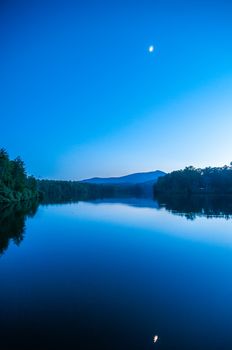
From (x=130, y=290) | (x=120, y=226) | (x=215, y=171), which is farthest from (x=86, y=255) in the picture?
(x=215, y=171)

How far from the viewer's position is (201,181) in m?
156

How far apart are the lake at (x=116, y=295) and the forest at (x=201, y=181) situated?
13025 cm

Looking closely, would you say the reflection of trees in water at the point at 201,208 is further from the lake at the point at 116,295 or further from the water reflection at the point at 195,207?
the lake at the point at 116,295

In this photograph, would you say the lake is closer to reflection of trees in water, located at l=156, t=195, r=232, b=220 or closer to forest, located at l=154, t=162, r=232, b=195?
reflection of trees in water, located at l=156, t=195, r=232, b=220

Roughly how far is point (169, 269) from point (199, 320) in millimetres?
6237

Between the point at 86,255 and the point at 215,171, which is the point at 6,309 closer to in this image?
the point at 86,255

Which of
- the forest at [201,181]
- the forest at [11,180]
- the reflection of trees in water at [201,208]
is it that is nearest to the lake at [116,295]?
the reflection of trees in water at [201,208]

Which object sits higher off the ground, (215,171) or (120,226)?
(215,171)

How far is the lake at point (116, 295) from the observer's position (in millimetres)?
8180

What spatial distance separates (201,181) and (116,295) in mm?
152143

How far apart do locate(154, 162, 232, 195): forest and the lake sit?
13025cm

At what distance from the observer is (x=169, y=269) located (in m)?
15.5

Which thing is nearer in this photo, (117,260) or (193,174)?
(117,260)

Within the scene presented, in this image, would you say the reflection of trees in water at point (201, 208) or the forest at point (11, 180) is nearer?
the reflection of trees in water at point (201, 208)
